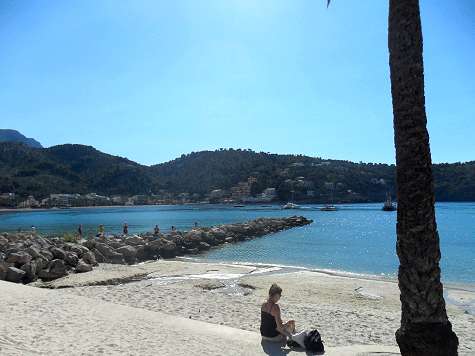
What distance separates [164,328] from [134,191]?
174641 millimetres

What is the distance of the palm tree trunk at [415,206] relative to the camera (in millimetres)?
5438

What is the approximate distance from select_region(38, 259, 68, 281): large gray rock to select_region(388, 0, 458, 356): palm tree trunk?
50.0ft

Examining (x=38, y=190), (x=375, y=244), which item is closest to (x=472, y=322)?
(x=375, y=244)

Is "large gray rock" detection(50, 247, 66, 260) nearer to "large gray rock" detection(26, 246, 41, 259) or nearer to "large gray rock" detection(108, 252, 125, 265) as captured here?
"large gray rock" detection(26, 246, 41, 259)

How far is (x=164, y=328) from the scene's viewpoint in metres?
9.08

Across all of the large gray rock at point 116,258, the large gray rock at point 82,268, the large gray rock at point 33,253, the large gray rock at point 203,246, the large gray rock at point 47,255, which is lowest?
the large gray rock at point 203,246

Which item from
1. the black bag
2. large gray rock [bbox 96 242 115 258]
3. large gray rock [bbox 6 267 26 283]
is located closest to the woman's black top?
the black bag

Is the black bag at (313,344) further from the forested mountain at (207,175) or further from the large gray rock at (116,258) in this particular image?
the forested mountain at (207,175)

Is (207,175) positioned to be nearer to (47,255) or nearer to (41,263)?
(47,255)

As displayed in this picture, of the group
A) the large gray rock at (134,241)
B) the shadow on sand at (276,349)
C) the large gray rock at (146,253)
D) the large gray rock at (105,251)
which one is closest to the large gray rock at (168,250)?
the large gray rock at (146,253)

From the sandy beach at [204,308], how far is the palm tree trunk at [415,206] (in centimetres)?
307

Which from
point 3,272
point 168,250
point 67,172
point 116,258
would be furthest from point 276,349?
point 67,172

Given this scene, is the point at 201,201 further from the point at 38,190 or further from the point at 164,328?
the point at 164,328

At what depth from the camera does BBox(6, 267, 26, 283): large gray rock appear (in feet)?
53.9
